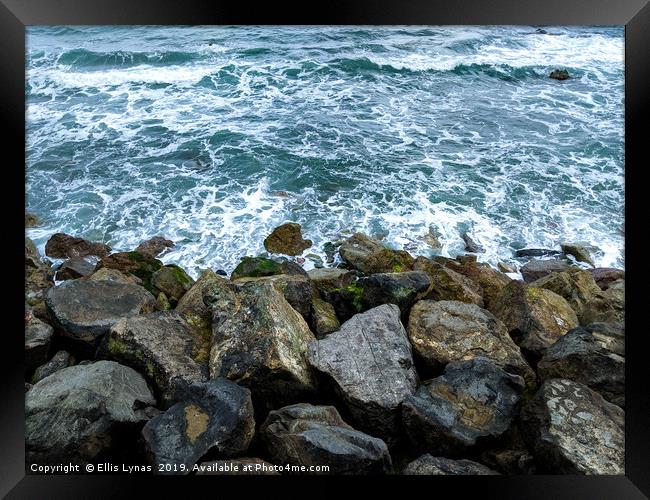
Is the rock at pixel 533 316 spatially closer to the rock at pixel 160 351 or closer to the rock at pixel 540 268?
the rock at pixel 540 268

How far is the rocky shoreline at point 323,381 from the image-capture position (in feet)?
10.6

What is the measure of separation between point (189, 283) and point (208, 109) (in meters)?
6.45

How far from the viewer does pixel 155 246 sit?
26.0 ft

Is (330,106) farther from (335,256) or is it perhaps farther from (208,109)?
(335,256)

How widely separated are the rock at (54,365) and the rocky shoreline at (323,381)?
11mm

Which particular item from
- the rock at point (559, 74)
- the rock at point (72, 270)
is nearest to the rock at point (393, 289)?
the rock at point (72, 270)

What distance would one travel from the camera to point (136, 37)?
14570 mm

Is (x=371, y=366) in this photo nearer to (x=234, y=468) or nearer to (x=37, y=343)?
(x=234, y=468)

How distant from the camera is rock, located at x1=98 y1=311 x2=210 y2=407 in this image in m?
3.84

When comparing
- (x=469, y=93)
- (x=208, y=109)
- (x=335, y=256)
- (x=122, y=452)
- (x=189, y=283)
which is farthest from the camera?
(x=469, y=93)

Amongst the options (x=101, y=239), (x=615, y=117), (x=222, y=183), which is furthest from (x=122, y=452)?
(x=615, y=117)

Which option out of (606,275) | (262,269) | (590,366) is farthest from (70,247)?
(606,275)

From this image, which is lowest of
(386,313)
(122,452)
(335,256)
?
(335,256)
